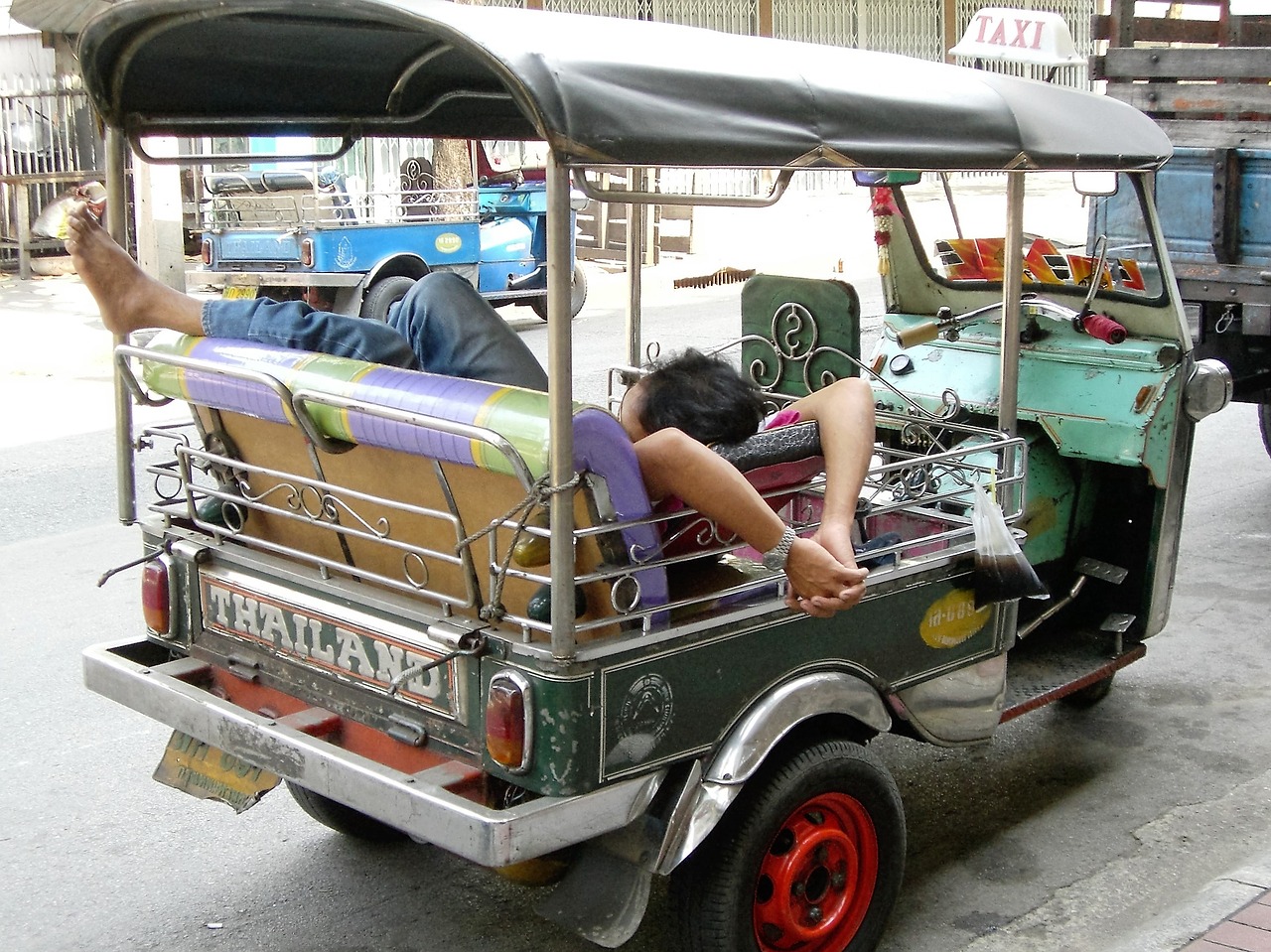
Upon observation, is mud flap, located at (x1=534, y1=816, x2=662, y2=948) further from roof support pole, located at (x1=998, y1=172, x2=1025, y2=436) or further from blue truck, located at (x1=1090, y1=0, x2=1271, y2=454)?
blue truck, located at (x1=1090, y1=0, x2=1271, y2=454)

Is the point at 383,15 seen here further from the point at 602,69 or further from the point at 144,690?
the point at 144,690

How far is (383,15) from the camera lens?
2.46 metres

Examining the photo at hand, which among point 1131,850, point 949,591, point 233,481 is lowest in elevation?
point 1131,850

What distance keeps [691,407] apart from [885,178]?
4.96ft

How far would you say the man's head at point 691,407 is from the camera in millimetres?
3061

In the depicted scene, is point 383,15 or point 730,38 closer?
point 383,15

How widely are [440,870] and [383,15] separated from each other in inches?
87.5

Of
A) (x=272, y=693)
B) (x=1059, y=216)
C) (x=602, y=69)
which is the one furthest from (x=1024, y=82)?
(x=1059, y=216)

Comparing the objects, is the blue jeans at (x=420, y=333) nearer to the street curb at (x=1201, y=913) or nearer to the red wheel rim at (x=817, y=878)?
the red wheel rim at (x=817, y=878)

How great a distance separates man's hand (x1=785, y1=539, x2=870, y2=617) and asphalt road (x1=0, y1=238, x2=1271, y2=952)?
75 centimetres

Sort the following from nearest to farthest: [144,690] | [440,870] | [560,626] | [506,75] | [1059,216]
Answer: [506,75] → [560,626] → [144,690] → [440,870] → [1059,216]

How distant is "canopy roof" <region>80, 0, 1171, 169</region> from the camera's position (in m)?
2.41

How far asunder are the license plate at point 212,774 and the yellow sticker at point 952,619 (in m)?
1.56

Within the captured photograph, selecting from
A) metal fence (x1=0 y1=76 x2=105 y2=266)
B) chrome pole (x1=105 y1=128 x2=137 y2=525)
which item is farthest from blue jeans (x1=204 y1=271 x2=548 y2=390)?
metal fence (x1=0 y1=76 x2=105 y2=266)
